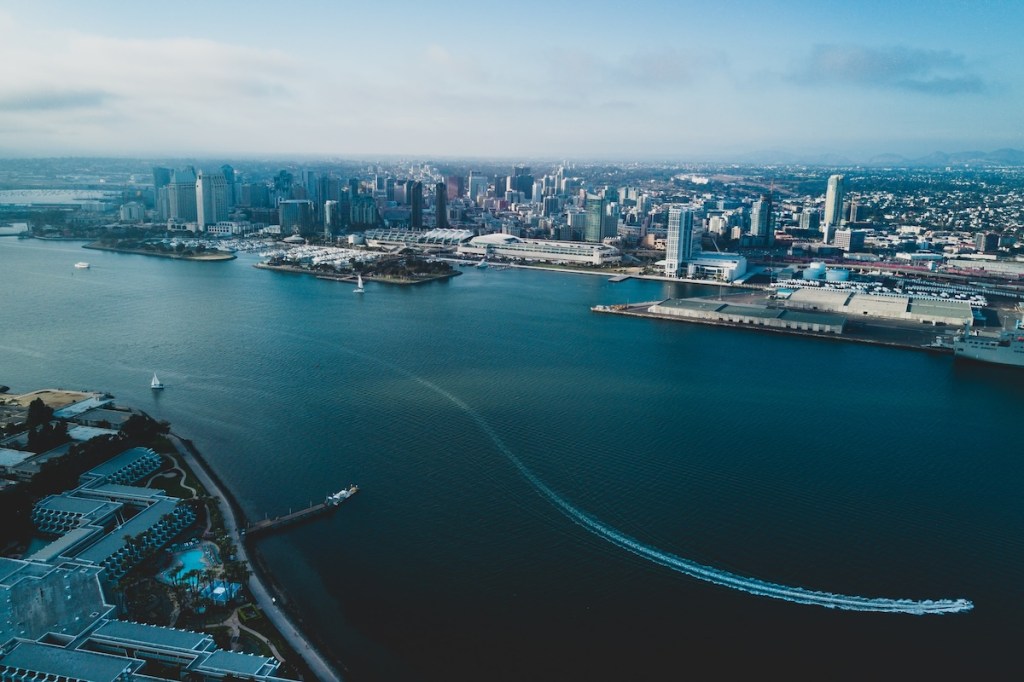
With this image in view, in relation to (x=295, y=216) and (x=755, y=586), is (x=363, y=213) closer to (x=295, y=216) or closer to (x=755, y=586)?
(x=295, y=216)

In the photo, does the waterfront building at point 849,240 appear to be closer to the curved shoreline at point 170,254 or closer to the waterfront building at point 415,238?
the waterfront building at point 415,238

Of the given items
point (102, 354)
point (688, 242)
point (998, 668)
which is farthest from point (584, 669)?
point (688, 242)

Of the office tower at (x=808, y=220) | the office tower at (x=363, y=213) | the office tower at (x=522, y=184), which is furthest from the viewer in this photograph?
the office tower at (x=522, y=184)

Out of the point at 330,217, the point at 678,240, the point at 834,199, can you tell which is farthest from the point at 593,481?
the point at 834,199

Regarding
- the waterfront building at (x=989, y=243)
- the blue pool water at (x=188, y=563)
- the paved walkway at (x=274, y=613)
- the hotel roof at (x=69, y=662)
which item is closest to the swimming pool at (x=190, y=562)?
the blue pool water at (x=188, y=563)

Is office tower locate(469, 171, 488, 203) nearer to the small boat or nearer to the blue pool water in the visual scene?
the small boat
